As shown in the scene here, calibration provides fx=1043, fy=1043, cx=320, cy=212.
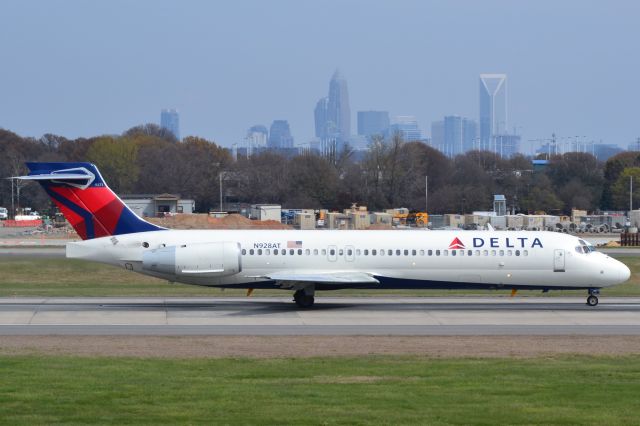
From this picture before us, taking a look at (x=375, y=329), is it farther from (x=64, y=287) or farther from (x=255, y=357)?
(x=64, y=287)

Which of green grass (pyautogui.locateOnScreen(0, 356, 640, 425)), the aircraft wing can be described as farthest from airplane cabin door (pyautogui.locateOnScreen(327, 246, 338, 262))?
green grass (pyautogui.locateOnScreen(0, 356, 640, 425))

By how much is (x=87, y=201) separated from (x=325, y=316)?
9.52m

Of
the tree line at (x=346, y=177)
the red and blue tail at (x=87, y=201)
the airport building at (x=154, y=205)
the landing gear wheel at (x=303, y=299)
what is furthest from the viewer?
the tree line at (x=346, y=177)

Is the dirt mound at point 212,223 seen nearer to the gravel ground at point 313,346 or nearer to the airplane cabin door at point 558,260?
the airplane cabin door at point 558,260

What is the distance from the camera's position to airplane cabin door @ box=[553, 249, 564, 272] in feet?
121

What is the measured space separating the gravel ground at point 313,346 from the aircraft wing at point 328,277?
6.95 m

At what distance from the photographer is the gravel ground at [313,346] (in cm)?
2534

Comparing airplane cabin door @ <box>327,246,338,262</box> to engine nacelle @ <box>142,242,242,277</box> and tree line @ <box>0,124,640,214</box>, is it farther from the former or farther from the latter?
tree line @ <box>0,124,640,214</box>

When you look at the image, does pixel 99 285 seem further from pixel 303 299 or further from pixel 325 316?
pixel 325 316

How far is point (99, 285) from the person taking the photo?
157 feet

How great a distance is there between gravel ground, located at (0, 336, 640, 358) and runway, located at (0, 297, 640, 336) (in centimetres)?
125

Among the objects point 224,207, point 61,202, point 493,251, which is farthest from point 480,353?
point 224,207

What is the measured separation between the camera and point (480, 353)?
1008 inches

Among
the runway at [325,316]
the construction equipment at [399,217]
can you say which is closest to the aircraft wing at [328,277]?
the runway at [325,316]
